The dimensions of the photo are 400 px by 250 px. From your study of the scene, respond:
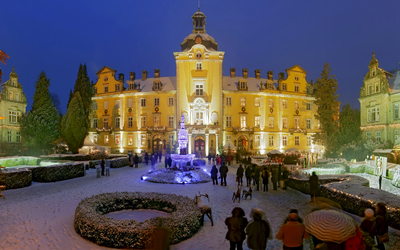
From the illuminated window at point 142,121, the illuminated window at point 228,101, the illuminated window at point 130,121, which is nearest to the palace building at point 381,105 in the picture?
the illuminated window at point 228,101

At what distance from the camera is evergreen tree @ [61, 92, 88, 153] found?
1567 inches

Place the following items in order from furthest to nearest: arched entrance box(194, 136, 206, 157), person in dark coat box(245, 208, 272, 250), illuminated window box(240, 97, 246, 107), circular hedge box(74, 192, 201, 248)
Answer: illuminated window box(240, 97, 246, 107) → arched entrance box(194, 136, 206, 157) → circular hedge box(74, 192, 201, 248) → person in dark coat box(245, 208, 272, 250)

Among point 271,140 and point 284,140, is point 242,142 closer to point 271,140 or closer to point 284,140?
point 271,140

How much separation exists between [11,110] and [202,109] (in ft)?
101

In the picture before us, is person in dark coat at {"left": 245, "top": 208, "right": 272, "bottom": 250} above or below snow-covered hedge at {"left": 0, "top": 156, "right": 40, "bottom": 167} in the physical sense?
above

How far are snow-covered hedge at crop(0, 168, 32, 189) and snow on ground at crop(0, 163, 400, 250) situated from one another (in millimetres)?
486

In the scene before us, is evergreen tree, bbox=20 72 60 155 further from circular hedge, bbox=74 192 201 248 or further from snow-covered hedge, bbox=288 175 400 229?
snow-covered hedge, bbox=288 175 400 229

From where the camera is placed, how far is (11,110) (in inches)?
1609

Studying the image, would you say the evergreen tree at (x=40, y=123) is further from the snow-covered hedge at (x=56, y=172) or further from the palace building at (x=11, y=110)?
the snow-covered hedge at (x=56, y=172)

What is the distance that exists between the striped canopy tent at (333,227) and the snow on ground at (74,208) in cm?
396

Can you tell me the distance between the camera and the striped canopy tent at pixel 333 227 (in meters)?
3.72

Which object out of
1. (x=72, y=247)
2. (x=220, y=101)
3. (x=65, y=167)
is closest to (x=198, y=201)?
(x=72, y=247)

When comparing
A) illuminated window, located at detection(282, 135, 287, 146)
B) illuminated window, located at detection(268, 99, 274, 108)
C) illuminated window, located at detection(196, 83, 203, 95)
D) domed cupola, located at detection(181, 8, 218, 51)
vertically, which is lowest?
illuminated window, located at detection(282, 135, 287, 146)

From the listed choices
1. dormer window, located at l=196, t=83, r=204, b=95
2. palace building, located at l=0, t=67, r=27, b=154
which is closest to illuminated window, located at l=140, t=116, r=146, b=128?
dormer window, located at l=196, t=83, r=204, b=95
